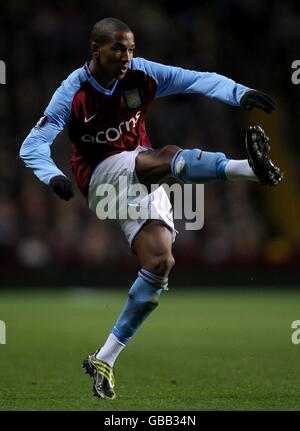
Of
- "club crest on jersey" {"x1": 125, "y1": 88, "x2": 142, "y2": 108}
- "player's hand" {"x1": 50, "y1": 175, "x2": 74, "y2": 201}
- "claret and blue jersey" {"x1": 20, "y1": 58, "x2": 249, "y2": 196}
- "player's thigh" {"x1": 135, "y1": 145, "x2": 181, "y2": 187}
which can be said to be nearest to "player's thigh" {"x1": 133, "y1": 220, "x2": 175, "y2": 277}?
"player's thigh" {"x1": 135, "y1": 145, "x2": 181, "y2": 187}

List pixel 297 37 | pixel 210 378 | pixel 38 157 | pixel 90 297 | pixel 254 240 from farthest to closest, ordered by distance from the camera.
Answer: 1. pixel 297 37
2. pixel 254 240
3. pixel 90 297
4. pixel 210 378
5. pixel 38 157

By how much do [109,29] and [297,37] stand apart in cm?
1079

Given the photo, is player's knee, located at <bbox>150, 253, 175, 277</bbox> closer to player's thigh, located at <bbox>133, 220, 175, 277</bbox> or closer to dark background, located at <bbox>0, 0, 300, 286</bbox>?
player's thigh, located at <bbox>133, 220, 175, 277</bbox>

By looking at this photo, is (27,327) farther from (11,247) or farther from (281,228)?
(281,228)

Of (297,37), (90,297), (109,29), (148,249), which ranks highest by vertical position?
(297,37)

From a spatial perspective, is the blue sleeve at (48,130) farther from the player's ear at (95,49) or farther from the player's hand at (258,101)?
the player's hand at (258,101)

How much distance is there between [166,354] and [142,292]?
2.22m

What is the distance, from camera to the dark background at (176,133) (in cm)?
1487

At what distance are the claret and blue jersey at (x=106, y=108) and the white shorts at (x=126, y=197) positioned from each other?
91mm

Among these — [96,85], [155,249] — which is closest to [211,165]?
[155,249]

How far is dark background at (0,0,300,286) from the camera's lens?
14.9 meters

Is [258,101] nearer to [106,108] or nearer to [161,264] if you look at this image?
[106,108]

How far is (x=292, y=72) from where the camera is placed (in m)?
15.8
